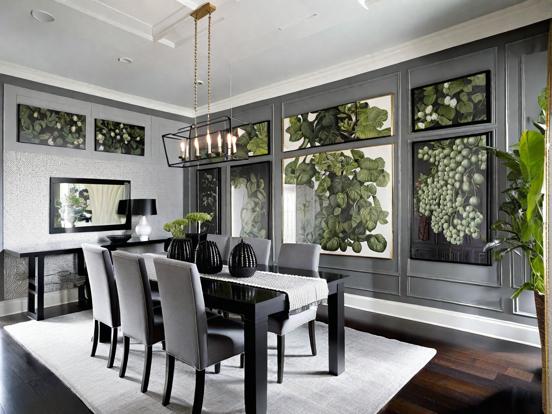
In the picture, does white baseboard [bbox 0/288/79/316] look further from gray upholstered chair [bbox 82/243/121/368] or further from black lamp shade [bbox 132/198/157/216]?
gray upholstered chair [bbox 82/243/121/368]

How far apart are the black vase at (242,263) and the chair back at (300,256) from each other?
650 mm

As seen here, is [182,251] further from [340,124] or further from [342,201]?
[340,124]

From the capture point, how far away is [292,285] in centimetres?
236

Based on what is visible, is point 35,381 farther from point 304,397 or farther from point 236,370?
point 304,397

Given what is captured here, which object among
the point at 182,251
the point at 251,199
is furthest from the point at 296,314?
the point at 251,199

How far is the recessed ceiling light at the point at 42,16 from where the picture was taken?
3.04m

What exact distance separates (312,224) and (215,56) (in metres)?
2.39

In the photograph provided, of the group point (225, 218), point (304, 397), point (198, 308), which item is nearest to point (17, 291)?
point (225, 218)

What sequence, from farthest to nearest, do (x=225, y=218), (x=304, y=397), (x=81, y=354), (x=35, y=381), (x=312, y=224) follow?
(x=225, y=218), (x=312, y=224), (x=81, y=354), (x=35, y=381), (x=304, y=397)

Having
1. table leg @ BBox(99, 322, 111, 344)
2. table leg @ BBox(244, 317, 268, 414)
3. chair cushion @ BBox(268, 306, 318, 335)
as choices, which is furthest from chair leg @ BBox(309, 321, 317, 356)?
table leg @ BBox(99, 322, 111, 344)

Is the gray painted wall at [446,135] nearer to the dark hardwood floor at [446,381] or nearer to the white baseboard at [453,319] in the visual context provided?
the white baseboard at [453,319]

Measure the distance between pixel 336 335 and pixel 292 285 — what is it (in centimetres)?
56

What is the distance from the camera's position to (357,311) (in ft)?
13.4

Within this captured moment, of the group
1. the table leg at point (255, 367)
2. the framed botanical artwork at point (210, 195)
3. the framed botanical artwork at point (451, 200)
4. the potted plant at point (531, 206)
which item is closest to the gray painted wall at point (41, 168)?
the framed botanical artwork at point (210, 195)
